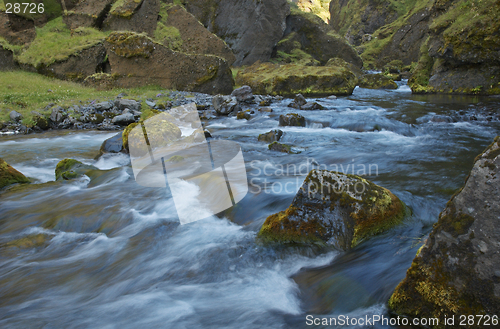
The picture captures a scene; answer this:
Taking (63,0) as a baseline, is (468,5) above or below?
below

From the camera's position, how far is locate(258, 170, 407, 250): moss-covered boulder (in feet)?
9.91

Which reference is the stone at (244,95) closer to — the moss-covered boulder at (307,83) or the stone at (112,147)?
the moss-covered boulder at (307,83)

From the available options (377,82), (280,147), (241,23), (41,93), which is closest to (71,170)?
(280,147)

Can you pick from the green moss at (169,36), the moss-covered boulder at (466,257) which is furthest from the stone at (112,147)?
the green moss at (169,36)

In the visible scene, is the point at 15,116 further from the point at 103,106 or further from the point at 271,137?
the point at 271,137

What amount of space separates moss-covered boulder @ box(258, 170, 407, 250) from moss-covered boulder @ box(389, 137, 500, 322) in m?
1.01

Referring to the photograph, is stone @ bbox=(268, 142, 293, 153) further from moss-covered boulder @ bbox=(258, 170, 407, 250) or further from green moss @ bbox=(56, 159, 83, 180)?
green moss @ bbox=(56, 159, 83, 180)

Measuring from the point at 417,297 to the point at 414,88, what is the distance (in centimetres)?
2005

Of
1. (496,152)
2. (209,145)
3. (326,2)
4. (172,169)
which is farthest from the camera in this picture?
(326,2)

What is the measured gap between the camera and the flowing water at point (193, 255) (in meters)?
2.55

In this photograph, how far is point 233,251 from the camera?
10.8ft

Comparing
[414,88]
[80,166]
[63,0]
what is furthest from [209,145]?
[63,0]

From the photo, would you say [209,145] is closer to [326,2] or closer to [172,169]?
[172,169]

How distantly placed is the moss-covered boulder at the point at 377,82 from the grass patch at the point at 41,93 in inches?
597
